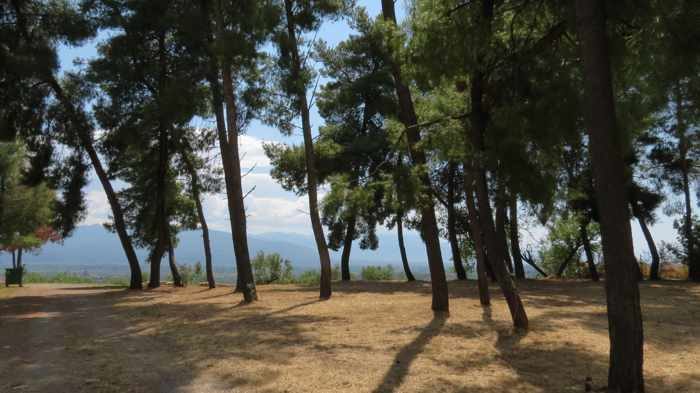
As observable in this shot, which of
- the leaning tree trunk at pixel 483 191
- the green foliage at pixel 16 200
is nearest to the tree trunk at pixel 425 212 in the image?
the leaning tree trunk at pixel 483 191

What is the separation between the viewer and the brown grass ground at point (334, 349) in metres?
5.49

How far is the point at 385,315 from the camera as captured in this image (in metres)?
10.2

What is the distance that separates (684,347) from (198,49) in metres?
16.1

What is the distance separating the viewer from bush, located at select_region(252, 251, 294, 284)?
85.4ft

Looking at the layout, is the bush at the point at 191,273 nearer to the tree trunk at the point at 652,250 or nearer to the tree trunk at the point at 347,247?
the tree trunk at the point at 347,247

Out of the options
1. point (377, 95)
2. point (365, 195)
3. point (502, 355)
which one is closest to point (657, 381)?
point (502, 355)

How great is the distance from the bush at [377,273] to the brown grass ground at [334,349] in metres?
15.3

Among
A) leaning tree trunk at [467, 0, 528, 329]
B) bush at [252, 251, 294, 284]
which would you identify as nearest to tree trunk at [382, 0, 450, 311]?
leaning tree trunk at [467, 0, 528, 329]

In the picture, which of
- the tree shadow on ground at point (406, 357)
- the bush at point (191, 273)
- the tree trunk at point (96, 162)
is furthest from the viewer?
the bush at point (191, 273)

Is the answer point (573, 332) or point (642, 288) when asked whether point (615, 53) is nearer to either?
point (573, 332)

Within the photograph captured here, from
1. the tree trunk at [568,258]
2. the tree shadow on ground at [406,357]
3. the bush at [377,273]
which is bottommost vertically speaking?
the tree shadow on ground at [406,357]

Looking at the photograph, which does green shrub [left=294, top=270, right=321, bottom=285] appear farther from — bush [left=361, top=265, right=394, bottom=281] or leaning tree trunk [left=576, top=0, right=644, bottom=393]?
leaning tree trunk [left=576, top=0, right=644, bottom=393]

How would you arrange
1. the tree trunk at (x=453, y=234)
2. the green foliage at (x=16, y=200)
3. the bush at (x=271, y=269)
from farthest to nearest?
the green foliage at (x=16, y=200)
the bush at (x=271, y=269)
the tree trunk at (x=453, y=234)

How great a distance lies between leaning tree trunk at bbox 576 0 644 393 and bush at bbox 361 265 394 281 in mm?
22470
